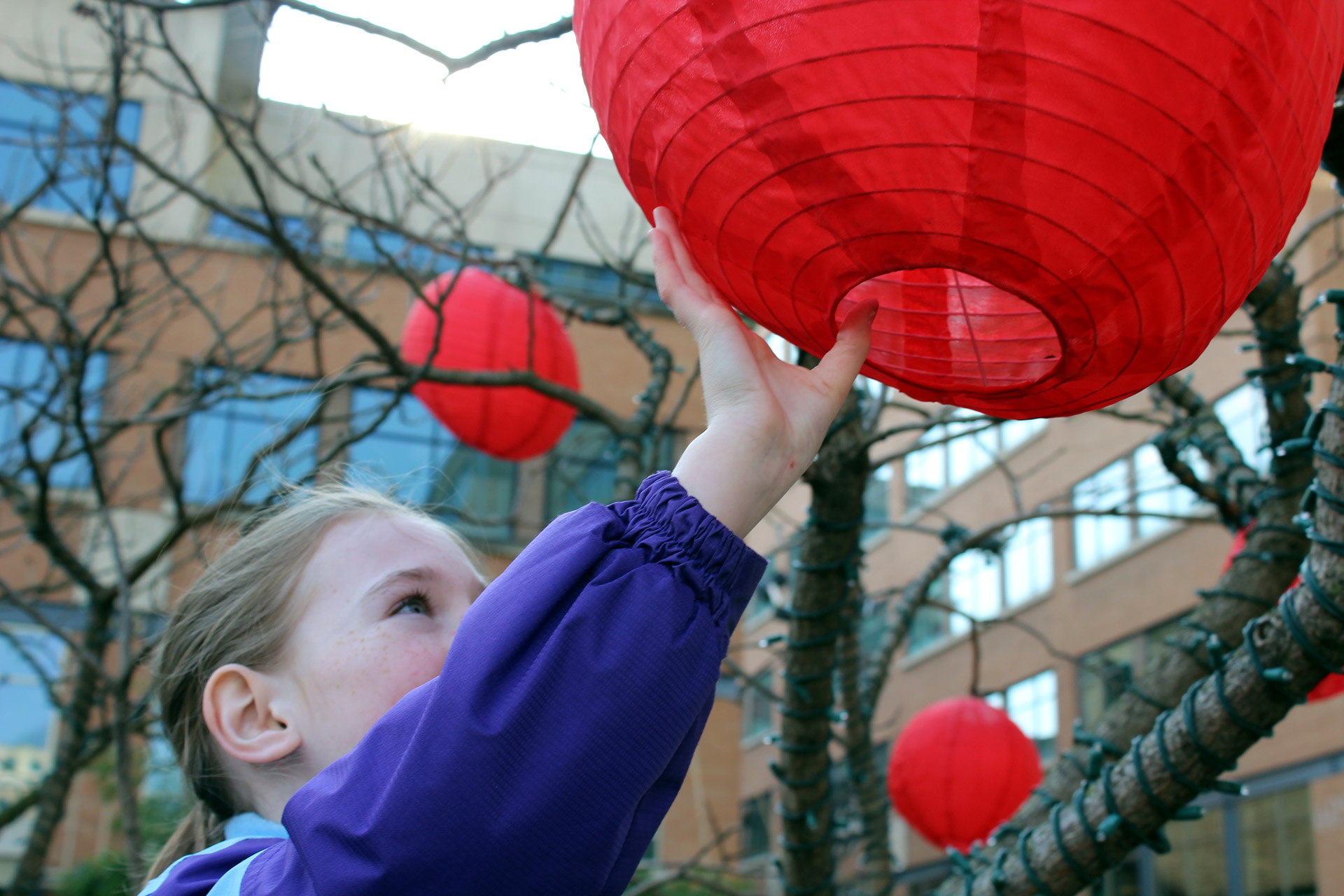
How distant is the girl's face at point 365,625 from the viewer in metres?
1.41

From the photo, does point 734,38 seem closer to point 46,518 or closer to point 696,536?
point 696,536

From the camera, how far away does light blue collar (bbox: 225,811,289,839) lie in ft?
4.47

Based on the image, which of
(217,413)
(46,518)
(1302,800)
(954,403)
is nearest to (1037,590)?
(1302,800)

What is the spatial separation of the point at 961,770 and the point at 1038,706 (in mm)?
11406

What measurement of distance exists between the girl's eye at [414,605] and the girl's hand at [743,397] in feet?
1.51

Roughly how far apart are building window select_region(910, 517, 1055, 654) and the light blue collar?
15.2 metres

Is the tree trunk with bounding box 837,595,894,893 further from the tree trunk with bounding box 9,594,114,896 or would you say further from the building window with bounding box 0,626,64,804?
the building window with bounding box 0,626,64,804

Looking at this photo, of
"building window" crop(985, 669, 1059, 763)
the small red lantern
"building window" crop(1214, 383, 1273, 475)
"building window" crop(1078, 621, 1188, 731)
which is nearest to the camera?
the small red lantern

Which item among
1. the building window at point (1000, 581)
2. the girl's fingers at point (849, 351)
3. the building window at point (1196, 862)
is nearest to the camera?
the girl's fingers at point (849, 351)

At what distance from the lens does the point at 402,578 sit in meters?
1.49

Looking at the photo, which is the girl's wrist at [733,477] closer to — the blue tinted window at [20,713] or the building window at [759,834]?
the blue tinted window at [20,713]

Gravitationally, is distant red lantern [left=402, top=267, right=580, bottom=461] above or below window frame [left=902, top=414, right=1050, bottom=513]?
below

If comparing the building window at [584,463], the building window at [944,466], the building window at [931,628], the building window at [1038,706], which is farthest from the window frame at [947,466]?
the building window at [584,463]

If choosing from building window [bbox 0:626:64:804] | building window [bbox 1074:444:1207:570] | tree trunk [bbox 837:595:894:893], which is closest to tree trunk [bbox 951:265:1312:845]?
tree trunk [bbox 837:595:894:893]
